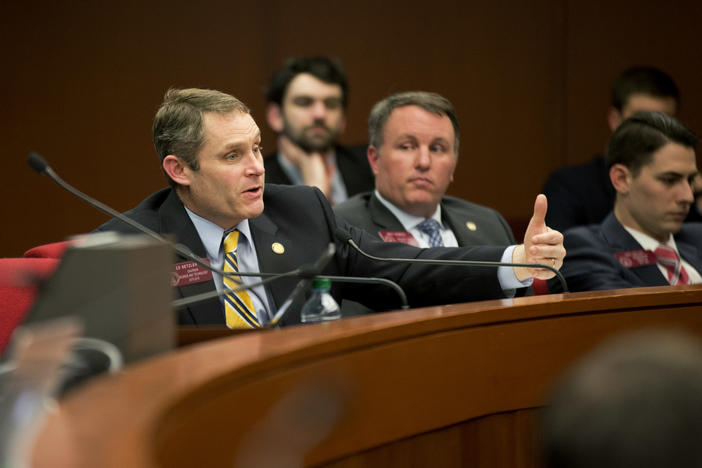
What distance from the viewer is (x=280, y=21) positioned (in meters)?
4.80

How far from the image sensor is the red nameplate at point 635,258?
308cm

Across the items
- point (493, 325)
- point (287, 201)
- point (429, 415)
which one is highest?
point (287, 201)

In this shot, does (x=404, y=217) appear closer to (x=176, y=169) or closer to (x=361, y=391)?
(x=176, y=169)

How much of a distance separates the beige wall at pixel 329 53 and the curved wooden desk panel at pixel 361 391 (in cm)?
306

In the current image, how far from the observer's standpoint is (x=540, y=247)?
2354 millimetres

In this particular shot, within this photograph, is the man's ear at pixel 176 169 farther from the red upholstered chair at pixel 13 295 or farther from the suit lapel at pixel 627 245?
the suit lapel at pixel 627 245

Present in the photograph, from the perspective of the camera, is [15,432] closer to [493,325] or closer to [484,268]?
[493,325]

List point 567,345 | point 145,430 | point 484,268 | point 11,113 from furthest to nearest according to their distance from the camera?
point 11,113, point 484,268, point 567,345, point 145,430

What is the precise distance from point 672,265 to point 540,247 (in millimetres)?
1039

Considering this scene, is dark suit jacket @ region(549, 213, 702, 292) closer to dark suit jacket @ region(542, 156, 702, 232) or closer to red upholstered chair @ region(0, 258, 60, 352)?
dark suit jacket @ region(542, 156, 702, 232)

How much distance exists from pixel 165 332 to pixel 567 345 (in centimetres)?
95

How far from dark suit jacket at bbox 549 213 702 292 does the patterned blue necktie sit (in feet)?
1.48

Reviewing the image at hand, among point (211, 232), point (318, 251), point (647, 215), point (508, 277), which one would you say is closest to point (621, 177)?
point (647, 215)

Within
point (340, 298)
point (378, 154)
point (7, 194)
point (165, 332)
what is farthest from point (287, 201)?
point (7, 194)
